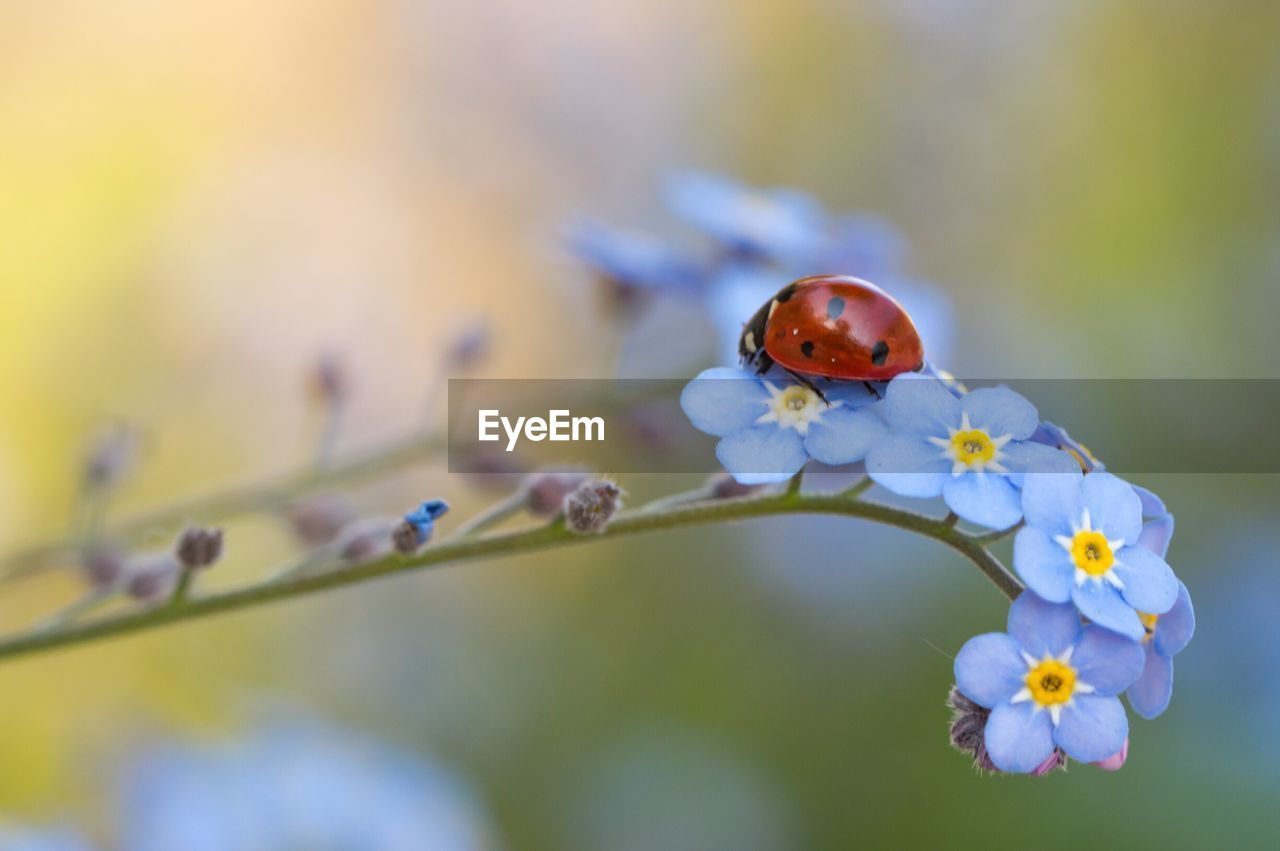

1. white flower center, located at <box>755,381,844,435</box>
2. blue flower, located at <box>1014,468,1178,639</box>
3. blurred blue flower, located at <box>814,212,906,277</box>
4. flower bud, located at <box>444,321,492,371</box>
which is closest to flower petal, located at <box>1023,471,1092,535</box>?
blue flower, located at <box>1014,468,1178,639</box>

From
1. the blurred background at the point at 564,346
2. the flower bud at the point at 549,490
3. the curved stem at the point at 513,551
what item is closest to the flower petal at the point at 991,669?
the curved stem at the point at 513,551

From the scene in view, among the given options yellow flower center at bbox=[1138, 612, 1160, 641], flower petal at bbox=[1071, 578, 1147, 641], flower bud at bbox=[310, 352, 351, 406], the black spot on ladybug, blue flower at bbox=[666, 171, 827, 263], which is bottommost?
yellow flower center at bbox=[1138, 612, 1160, 641]

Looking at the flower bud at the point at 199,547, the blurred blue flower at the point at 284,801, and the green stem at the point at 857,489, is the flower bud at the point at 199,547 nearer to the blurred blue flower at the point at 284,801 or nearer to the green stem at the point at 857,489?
the green stem at the point at 857,489

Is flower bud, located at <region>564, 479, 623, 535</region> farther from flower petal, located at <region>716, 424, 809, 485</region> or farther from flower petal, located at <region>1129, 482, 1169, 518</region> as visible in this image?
flower petal, located at <region>1129, 482, 1169, 518</region>

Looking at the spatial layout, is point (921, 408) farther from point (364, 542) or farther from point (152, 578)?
point (152, 578)

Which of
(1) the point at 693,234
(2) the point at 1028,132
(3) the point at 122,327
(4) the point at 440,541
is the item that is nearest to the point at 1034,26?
(2) the point at 1028,132

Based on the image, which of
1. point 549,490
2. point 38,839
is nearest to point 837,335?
point 549,490
